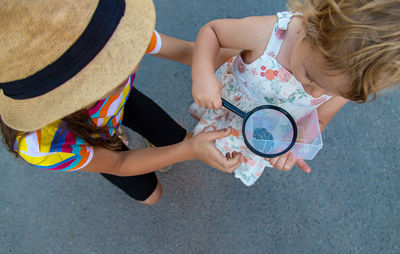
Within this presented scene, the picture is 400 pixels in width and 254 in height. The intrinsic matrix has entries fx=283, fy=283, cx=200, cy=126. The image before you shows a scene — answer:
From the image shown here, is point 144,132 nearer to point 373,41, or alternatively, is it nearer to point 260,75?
point 260,75

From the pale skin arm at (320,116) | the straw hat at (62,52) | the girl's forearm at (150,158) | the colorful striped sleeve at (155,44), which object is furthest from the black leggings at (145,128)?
the straw hat at (62,52)

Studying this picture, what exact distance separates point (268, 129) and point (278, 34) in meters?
0.32

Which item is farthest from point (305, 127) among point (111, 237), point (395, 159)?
point (111, 237)

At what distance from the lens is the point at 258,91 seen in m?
0.99

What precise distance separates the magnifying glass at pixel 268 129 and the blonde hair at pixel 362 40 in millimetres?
245

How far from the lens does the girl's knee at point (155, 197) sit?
1.32 meters

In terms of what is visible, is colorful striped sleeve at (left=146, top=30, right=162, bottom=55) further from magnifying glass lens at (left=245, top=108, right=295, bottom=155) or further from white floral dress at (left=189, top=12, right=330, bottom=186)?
magnifying glass lens at (left=245, top=108, right=295, bottom=155)

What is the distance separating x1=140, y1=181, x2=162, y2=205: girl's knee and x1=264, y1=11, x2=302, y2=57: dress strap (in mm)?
816

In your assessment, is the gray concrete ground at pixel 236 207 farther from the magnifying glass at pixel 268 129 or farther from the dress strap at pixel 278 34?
the dress strap at pixel 278 34

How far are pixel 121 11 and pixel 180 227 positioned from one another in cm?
111

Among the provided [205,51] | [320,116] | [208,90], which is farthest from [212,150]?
[320,116]

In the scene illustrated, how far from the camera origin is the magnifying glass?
0.88 m

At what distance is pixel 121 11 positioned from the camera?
1.94ft

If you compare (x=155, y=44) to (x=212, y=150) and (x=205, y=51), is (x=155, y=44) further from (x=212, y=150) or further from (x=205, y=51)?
(x=212, y=150)
